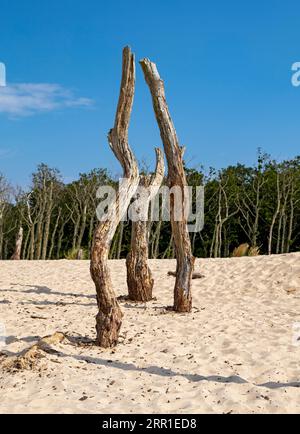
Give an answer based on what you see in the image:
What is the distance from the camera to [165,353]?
21.2ft

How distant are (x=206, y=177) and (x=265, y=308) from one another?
1089 inches

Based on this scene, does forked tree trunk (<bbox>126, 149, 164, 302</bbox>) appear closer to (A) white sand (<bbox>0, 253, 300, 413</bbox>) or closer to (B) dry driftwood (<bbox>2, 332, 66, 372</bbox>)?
(A) white sand (<bbox>0, 253, 300, 413</bbox>)

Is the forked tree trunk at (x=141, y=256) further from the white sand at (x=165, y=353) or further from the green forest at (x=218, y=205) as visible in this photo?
the green forest at (x=218, y=205)

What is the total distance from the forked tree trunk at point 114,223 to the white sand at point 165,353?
324mm

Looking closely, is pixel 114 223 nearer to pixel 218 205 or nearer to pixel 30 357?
pixel 30 357

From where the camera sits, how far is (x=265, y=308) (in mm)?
9633

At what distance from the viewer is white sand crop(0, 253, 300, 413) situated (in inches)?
190

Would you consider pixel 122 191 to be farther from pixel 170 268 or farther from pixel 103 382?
pixel 170 268

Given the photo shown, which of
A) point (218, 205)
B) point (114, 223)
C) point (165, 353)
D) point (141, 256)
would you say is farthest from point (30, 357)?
point (218, 205)

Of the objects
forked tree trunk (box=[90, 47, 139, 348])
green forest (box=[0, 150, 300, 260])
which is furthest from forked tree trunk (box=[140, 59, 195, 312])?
green forest (box=[0, 150, 300, 260])

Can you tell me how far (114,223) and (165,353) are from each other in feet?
6.18

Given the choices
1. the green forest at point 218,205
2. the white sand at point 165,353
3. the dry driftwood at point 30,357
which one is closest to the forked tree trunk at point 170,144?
the white sand at point 165,353

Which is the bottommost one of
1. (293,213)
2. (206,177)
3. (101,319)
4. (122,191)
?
(101,319)
